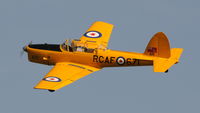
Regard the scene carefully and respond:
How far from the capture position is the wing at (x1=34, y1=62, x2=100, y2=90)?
31953 millimetres

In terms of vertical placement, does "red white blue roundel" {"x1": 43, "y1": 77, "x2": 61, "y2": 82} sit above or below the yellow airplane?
below

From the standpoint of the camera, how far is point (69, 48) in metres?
35.0

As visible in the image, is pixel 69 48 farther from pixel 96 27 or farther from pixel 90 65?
pixel 96 27

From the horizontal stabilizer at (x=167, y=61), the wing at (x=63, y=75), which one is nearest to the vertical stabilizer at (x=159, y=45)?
the horizontal stabilizer at (x=167, y=61)

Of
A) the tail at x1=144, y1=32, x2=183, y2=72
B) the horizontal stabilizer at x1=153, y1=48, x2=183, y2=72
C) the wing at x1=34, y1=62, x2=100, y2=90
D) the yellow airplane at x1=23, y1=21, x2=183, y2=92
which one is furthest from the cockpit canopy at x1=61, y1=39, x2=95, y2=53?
the horizontal stabilizer at x1=153, y1=48, x2=183, y2=72

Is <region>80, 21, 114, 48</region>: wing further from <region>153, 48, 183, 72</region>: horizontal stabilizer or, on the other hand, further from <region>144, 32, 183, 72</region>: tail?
<region>153, 48, 183, 72</region>: horizontal stabilizer

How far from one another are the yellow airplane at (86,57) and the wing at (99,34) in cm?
11

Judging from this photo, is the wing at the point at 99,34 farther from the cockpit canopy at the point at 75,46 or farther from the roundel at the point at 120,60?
the roundel at the point at 120,60

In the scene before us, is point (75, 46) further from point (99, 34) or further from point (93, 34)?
point (99, 34)

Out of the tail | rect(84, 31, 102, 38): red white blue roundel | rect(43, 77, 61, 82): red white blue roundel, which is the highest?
rect(84, 31, 102, 38): red white blue roundel

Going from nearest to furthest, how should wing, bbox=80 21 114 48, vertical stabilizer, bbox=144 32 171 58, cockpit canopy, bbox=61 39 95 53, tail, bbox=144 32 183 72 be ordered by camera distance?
tail, bbox=144 32 183 72 → vertical stabilizer, bbox=144 32 171 58 → cockpit canopy, bbox=61 39 95 53 → wing, bbox=80 21 114 48

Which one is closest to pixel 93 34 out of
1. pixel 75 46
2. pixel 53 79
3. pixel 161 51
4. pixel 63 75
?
pixel 75 46

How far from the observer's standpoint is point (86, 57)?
34.5 m

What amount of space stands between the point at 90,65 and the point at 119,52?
5.16 feet
